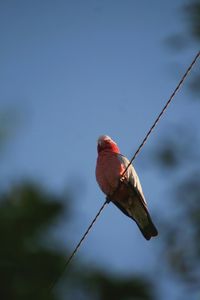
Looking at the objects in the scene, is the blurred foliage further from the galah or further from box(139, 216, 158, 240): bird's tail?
box(139, 216, 158, 240): bird's tail

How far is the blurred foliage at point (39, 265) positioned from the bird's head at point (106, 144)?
498cm

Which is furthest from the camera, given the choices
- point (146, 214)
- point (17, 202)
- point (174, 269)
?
point (146, 214)

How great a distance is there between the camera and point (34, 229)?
132cm

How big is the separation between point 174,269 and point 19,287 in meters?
4.25

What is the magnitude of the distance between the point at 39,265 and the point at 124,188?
4.59 m

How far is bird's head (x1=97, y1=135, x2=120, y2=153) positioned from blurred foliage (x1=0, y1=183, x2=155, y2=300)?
4.98m

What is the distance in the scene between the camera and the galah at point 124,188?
19.0 ft

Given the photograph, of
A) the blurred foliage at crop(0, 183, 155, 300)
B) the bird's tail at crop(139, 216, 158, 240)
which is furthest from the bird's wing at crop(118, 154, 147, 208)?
the blurred foliage at crop(0, 183, 155, 300)

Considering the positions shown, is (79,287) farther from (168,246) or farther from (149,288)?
(168,246)

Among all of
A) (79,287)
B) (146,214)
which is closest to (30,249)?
(79,287)

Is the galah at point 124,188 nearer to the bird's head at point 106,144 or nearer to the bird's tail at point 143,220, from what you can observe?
the bird's tail at point 143,220

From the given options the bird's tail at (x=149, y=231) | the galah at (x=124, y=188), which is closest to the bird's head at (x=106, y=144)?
the galah at (x=124, y=188)

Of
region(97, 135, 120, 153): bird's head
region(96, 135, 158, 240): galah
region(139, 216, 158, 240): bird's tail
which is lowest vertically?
region(139, 216, 158, 240): bird's tail

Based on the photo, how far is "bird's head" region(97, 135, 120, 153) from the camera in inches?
252
